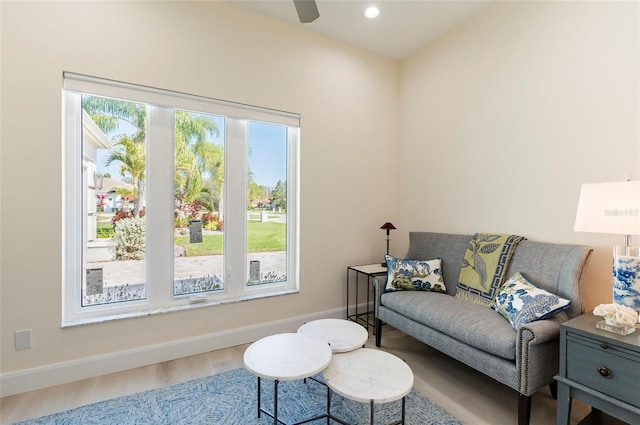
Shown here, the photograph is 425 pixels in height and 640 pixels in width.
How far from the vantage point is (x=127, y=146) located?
2.43 meters

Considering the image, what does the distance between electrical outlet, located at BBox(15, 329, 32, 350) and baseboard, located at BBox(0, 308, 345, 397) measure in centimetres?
16

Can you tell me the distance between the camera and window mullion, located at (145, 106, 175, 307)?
8.14 ft

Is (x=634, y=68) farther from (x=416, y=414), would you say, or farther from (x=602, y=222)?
(x=416, y=414)

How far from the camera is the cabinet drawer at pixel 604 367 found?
136 cm

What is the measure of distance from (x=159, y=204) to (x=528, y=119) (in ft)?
10.1

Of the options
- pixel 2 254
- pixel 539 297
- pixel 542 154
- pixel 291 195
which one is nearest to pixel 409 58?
pixel 542 154

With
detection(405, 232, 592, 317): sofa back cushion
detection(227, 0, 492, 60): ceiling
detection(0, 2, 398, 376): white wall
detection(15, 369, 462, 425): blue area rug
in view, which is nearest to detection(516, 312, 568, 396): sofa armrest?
detection(405, 232, 592, 317): sofa back cushion

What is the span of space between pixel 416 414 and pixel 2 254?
283cm

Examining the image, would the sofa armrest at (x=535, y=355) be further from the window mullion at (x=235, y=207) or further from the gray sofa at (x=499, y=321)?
the window mullion at (x=235, y=207)

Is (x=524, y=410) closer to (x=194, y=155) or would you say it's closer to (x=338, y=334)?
(x=338, y=334)

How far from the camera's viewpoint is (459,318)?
2059 mm

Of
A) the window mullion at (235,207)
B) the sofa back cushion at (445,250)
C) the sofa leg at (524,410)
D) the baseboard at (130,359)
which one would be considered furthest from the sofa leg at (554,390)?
the window mullion at (235,207)

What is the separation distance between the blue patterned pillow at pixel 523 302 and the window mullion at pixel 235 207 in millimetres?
2149

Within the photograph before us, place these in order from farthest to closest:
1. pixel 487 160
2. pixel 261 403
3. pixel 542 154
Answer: pixel 487 160, pixel 542 154, pixel 261 403
